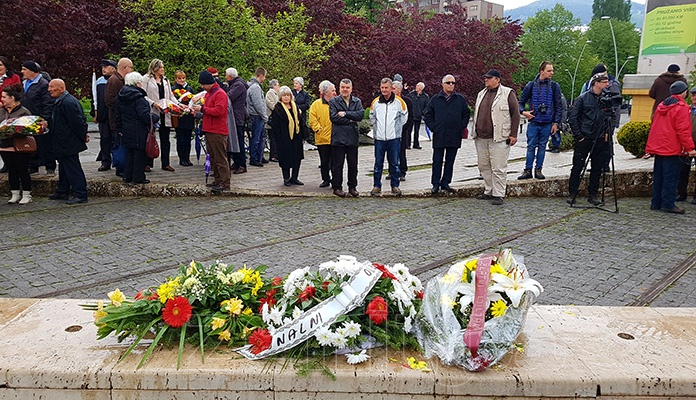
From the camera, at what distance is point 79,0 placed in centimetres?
1501

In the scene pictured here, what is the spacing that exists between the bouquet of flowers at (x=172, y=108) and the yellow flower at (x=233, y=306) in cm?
816

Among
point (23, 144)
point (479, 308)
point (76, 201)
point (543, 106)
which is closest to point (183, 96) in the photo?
point (76, 201)

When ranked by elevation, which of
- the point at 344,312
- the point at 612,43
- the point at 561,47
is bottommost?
the point at 344,312

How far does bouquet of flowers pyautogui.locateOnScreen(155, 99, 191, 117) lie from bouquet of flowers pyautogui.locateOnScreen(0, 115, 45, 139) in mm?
2192

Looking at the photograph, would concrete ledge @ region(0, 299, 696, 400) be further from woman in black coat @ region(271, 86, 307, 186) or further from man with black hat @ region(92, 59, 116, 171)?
man with black hat @ region(92, 59, 116, 171)

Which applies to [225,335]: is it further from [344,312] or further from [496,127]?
[496,127]

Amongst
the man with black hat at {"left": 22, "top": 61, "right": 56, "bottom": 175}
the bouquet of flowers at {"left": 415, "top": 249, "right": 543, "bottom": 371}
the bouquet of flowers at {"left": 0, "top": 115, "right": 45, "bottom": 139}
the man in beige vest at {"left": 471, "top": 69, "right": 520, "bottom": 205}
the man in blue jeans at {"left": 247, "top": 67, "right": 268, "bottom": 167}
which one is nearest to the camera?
the bouquet of flowers at {"left": 415, "top": 249, "right": 543, "bottom": 371}

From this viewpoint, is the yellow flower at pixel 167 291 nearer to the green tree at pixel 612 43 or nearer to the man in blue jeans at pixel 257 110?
the man in blue jeans at pixel 257 110

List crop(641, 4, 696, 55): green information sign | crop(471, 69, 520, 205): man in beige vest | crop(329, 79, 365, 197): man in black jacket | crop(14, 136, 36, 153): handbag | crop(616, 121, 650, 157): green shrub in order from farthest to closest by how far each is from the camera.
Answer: crop(641, 4, 696, 55): green information sign < crop(616, 121, 650, 157): green shrub < crop(329, 79, 365, 197): man in black jacket < crop(471, 69, 520, 205): man in beige vest < crop(14, 136, 36, 153): handbag

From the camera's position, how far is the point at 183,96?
11.6 m

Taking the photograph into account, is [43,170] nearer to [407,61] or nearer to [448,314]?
[448,314]

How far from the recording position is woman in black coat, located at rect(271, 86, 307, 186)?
36.1 feet

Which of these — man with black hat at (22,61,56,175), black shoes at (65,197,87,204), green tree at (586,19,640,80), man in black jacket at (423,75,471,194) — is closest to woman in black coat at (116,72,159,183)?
black shoes at (65,197,87,204)

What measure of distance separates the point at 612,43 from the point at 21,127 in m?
79.4
